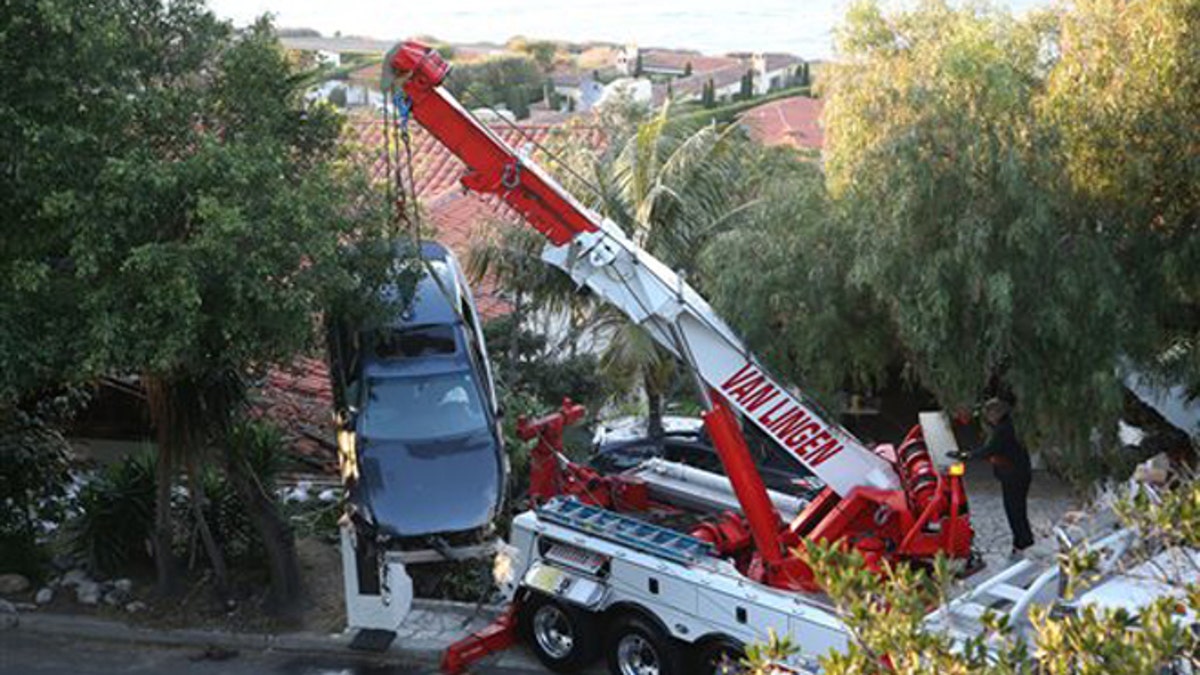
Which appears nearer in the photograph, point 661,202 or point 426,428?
point 426,428

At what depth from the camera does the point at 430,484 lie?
42.1 feet

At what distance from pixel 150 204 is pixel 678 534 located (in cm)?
486

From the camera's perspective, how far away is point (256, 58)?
12.2 metres

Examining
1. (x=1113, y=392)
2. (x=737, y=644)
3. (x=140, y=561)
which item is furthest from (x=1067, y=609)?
(x=140, y=561)

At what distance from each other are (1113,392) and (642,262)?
13.2 ft

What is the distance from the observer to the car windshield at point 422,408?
43.9ft

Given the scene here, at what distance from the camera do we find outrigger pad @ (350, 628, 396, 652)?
12759 mm

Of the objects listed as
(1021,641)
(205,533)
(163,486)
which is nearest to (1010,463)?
(1021,641)

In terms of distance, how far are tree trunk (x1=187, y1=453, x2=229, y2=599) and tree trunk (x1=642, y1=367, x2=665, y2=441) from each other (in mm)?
5012

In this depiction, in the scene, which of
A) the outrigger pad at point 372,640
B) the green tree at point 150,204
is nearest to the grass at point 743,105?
the green tree at point 150,204

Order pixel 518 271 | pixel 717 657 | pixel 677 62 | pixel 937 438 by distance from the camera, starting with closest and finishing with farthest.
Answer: pixel 717 657
pixel 937 438
pixel 518 271
pixel 677 62

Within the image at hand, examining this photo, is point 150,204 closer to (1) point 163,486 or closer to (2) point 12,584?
(1) point 163,486

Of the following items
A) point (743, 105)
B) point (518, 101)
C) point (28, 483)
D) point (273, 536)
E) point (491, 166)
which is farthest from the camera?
point (518, 101)

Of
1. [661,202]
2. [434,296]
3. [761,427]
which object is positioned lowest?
[761,427]
